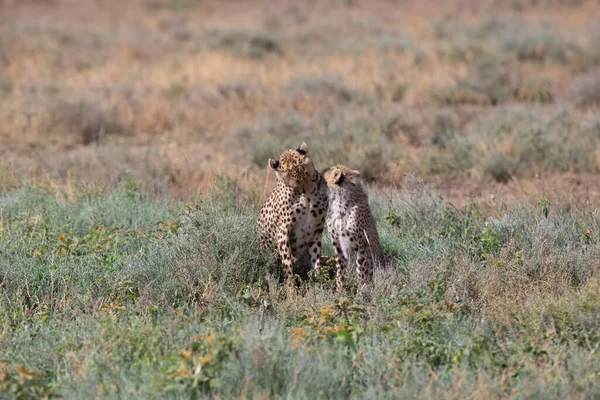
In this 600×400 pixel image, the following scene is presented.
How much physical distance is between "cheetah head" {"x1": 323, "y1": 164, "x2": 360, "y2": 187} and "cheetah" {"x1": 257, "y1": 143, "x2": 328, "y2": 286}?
6 cm

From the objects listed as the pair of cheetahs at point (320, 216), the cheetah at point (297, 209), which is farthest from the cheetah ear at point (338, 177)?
the cheetah at point (297, 209)

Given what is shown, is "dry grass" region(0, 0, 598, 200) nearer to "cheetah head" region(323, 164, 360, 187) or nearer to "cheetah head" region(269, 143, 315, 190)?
"cheetah head" region(323, 164, 360, 187)

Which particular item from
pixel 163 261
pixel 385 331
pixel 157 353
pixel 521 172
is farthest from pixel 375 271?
pixel 521 172

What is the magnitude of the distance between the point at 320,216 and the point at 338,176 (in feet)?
1.03

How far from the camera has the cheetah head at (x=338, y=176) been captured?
20.9 feet

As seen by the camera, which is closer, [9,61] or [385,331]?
[385,331]

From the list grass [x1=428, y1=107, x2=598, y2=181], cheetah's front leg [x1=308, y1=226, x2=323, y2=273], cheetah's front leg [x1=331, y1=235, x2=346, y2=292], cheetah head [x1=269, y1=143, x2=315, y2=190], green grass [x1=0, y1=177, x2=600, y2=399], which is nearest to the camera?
green grass [x1=0, y1=177, x2=600, y2=399]

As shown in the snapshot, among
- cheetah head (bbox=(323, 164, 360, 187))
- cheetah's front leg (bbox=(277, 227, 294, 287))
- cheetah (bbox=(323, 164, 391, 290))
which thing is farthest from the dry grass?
cheetah's front leg (bbox=(277, 227, 294, 287))

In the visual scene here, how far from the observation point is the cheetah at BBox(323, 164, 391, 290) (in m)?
6.27

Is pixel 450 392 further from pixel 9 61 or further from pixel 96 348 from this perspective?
pixel 9 61

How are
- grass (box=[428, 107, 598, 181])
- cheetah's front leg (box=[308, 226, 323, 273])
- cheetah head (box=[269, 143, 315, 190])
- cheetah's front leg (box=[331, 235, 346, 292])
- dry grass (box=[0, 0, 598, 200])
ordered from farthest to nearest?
dry grass (box=[0, 0, 598, 200]) < grass (box=[428, 107, 598, 181]) < cheetah's front leg (box=[308, 226, 323, 273]) < cheetah's front leg (box=[331, 235, 346, 292]) < cheetah head (box=[269, 143, 315, 190])

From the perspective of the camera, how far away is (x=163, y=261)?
631cm

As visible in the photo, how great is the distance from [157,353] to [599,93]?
1051 cm

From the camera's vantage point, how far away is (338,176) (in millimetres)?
6352
